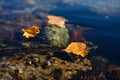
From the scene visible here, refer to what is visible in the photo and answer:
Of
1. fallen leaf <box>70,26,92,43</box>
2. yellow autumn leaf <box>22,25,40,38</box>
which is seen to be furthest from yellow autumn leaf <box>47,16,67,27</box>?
yellow autumn leaf <box>22,25,40,38</box>

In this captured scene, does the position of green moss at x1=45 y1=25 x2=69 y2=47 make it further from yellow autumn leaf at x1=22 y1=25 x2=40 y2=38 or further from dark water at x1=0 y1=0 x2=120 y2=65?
dark water at x1=0 y1=0 x2=120 y2=65

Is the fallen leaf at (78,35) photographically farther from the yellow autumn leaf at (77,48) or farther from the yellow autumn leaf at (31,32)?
the yellow autumn leaf at (31,32)

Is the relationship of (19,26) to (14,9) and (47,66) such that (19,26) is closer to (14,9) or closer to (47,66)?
(14,9)

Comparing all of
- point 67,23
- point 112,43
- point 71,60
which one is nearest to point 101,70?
point 71,60

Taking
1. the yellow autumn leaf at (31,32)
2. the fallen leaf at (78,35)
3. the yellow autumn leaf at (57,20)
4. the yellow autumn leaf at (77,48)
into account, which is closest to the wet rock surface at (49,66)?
the yellow autumn leaf at (77,48)


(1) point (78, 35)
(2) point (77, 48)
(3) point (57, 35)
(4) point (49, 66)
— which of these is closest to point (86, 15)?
(1) point (78, 35)

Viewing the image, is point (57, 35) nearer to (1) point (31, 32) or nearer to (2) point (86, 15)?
(1) point (31, 32)
